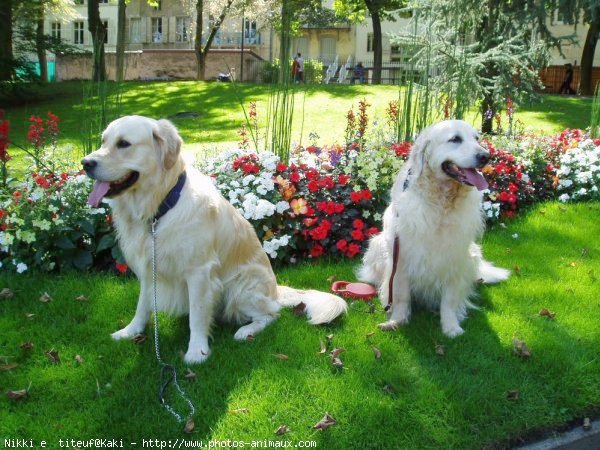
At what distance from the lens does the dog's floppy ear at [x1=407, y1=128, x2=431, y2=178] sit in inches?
145

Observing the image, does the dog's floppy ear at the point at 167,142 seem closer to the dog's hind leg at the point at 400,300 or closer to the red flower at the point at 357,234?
the dog's hind leg at the point at 400,300

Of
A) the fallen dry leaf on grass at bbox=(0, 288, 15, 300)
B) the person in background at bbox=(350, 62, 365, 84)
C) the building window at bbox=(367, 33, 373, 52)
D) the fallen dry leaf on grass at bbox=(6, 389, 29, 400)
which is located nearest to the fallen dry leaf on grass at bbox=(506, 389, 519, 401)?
the fallen dry leaf on grass at bbox=(6, 389, 29, 400)

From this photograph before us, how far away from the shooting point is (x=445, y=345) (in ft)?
11.9

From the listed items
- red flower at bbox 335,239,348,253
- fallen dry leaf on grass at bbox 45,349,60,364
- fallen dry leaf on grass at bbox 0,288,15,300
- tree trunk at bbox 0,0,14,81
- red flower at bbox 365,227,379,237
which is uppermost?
tree trunk at bbox 0,0,14,81

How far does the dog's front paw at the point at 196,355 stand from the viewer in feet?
10.9

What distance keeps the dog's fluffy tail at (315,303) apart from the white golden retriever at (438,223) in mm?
381

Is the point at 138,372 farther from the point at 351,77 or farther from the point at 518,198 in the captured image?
the point at 351,77

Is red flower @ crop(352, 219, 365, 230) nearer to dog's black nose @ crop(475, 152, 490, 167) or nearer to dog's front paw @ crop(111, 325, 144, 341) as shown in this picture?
dog's black nose @ crop(475, 152, 490, 167)

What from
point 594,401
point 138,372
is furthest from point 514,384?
point 138,372

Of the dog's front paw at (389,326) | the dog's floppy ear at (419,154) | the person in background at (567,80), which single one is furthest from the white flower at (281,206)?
the person in background at (567,80)

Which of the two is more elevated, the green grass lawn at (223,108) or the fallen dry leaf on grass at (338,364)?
the green grass lawn at (223,108)

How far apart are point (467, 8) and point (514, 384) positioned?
1011 centimetres

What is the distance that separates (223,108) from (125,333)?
14691mm

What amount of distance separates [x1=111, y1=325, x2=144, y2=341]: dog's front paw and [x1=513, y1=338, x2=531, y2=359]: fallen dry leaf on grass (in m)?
2.64
